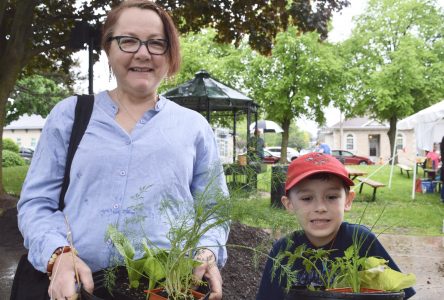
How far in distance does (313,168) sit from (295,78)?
2703 cm

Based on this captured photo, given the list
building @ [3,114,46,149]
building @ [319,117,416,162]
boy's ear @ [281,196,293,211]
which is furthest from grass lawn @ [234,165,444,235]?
building @ [3,114,46,149]

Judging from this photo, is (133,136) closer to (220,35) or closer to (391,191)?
(220,35)

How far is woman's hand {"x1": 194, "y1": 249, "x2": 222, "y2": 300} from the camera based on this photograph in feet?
4.55

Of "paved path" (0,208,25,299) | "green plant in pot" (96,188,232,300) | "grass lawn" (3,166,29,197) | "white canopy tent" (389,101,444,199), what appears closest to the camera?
"green plant in pot" (96,188,232,300)

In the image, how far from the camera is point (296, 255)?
1.35 m

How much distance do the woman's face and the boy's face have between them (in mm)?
712

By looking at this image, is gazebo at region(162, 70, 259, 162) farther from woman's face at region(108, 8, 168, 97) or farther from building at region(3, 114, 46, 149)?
building at region(3, 114, 46, 149)

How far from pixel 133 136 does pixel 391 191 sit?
12664mm

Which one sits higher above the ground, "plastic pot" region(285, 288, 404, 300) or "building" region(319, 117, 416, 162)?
"building" region(319, 117, 416, 162)

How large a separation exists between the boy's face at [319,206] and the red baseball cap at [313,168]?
0.10 ft

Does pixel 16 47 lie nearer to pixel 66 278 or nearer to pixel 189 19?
pixel 189 19

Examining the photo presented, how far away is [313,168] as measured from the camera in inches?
69.9

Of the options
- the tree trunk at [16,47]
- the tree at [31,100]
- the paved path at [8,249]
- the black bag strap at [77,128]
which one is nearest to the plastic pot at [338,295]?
the black bag strap at [77,128]

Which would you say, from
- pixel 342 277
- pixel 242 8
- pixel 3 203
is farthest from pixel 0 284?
pixel 242 8
